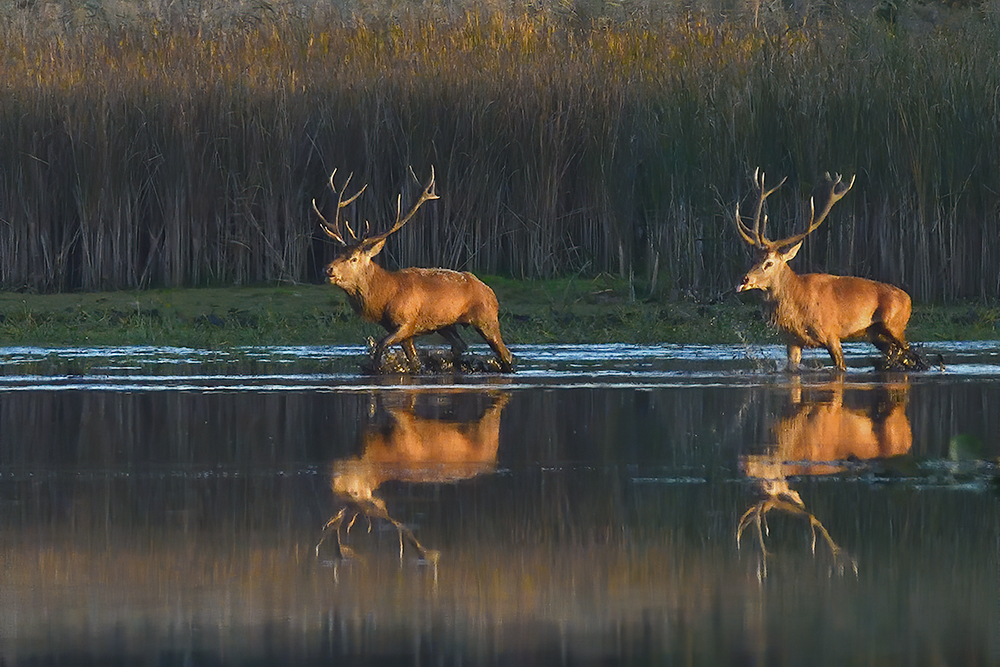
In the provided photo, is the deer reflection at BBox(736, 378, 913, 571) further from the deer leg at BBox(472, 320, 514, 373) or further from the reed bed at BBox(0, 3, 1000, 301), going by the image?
the reed bed at BBox(0, 3, 1000, 301)

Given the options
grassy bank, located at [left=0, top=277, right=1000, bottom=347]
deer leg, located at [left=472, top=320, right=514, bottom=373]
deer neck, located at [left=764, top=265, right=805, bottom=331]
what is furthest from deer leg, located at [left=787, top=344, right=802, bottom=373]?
grassy bank, located at [left=0, top=277, right=1000, bottom=347]

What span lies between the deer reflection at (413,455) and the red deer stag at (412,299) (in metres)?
2.79

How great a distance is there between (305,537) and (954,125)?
49.4 feet

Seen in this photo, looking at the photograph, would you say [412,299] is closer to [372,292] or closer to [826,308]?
[372,292]

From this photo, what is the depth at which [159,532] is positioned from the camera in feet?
24.0

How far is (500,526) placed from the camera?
24.3ft

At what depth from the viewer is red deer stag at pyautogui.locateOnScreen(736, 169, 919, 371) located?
49.3 feet

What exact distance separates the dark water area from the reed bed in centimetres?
776

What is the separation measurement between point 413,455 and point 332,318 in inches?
385

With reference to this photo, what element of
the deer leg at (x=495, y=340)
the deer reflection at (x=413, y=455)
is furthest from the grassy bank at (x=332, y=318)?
the deer reflection at (x=413, y=455)

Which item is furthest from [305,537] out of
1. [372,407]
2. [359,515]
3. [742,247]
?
[742,247]

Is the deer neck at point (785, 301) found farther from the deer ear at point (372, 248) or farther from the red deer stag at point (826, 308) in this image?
the deer ear at point (372, 248)

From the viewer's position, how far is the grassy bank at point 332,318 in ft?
58.9

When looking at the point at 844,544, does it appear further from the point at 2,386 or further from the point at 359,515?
the point at 2,386
